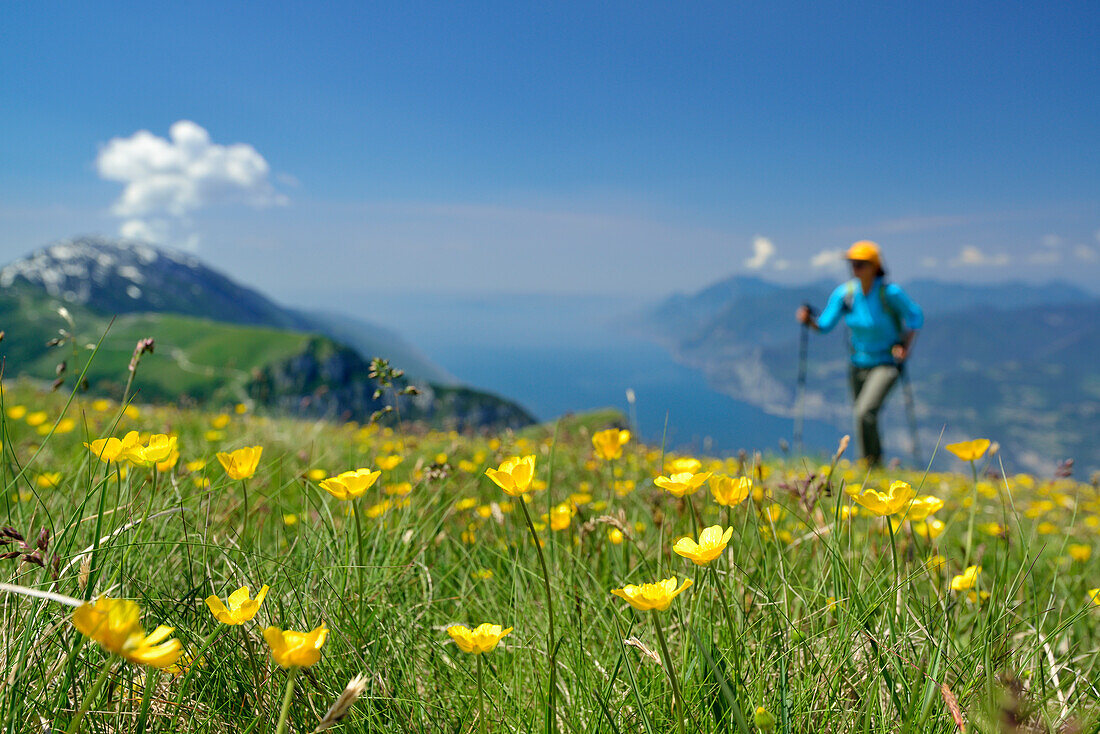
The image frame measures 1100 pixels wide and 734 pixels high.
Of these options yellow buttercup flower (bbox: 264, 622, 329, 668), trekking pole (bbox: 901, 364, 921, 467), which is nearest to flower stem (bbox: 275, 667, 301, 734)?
yellow buttercup flower (bbox: 264, 622, 329, 668)

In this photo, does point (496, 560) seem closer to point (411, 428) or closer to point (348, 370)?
point (411, 428)

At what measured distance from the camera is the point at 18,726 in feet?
4.55

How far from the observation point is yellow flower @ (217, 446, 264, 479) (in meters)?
1.65

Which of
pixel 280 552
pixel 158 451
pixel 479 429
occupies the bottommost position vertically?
pixel 479 429

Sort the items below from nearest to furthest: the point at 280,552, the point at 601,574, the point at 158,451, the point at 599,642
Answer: the point at 158,451 < the point at 599,642 < the point at 280,552 < the point at 601,574

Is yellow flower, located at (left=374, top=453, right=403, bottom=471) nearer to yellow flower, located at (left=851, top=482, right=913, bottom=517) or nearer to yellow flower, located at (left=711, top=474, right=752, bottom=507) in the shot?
yellow flower, located at (left=711, top=474, right=752, bottom=507)

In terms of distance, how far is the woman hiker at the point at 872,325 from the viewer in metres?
10.6

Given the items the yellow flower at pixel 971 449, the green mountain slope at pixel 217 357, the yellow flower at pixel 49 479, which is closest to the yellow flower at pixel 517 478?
the yellow flower at pixel 971 449

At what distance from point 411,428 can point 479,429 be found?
1.74 m

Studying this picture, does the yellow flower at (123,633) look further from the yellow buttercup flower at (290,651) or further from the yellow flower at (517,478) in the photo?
the yellow flower at (517,478)

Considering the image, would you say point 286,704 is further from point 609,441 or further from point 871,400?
point 871,400

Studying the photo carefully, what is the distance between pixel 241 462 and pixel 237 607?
0.54 meters

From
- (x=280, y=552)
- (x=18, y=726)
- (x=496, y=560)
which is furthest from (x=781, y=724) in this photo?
(x=280, y=552)

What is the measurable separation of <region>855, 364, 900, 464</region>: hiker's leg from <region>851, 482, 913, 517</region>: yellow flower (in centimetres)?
988
